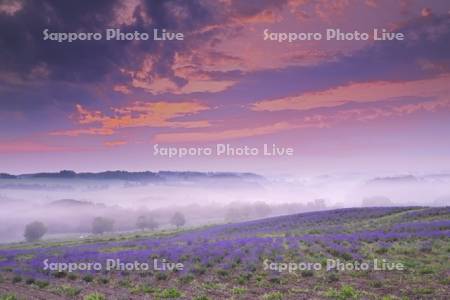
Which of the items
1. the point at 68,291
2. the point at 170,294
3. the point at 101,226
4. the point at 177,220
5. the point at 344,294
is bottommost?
the point at 101,226

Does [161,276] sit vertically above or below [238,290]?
below

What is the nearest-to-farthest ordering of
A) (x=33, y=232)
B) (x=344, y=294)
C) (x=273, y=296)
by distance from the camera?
1. (x=344, y=294)
2. (x=273, y=296)
3. (x=33, y=232)

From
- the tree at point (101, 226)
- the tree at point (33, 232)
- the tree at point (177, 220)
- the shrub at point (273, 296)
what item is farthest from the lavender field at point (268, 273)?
the tree at point (177, 220)

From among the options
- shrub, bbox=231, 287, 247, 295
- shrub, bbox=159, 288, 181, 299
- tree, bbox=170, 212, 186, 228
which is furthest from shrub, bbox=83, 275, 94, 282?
tree, bbox=170, 212, 186, 228

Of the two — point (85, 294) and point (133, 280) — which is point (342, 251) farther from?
point (85, 294)

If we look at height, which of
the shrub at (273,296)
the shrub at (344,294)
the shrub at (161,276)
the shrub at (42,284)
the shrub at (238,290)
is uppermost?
the shrub at (344,294)

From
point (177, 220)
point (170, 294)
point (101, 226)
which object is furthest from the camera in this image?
point (177, 220)

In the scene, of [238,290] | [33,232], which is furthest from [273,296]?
[33,232]

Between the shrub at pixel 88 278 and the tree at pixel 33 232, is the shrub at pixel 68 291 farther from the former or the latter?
the tree at pixel 33 232

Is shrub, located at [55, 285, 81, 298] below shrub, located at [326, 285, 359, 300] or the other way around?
below

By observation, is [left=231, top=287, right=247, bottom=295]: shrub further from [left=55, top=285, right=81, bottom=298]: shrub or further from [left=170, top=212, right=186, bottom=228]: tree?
[left=170, top=212, right=186, bottom=228]: tree

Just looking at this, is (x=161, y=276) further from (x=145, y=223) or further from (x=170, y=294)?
(x=145, y=223)
